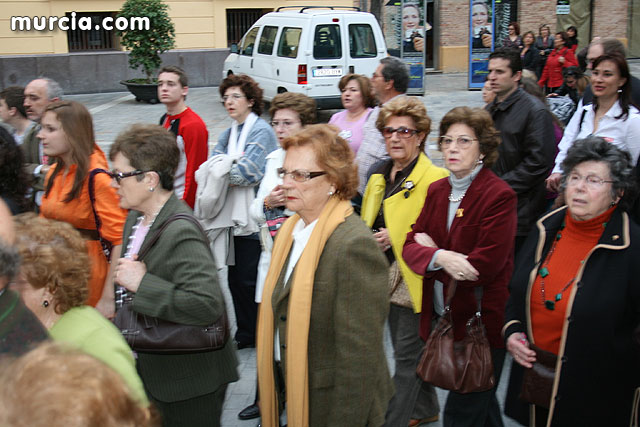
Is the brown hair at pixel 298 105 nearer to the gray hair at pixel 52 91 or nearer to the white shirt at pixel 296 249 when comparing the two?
the white shirt at pixel 296 249

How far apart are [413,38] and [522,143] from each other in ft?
49.0

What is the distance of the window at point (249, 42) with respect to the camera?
55.0 ft

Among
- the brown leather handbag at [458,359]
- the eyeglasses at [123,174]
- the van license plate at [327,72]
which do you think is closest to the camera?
the eyeglasses at [123,174]

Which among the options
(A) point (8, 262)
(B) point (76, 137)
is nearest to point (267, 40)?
(B) point (76, 137)

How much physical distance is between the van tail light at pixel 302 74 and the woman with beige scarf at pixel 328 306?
12.0 metres

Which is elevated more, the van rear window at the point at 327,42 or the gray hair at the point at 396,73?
the van rear window at the point at 327,42

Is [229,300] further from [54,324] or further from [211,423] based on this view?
[54,324]

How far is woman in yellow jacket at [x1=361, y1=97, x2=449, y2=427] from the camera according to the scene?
4.10 meters

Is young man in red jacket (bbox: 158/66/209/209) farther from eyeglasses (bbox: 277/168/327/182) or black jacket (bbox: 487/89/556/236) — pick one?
eyeglasses (bbox: 277/168/327/182)

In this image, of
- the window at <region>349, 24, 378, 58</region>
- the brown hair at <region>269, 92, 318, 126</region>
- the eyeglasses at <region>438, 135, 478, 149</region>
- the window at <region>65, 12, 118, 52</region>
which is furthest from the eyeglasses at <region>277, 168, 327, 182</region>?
the window at <region>65, 12, 118, 52</region>

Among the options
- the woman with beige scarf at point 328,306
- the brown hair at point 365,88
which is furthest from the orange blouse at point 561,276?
the brown hair at point 365,88

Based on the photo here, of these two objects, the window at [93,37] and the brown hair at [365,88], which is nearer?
the brown hair at [365,88]

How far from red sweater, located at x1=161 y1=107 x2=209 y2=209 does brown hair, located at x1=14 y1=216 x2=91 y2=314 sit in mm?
2738

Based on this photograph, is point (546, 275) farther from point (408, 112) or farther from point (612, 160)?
point (408, 112)
